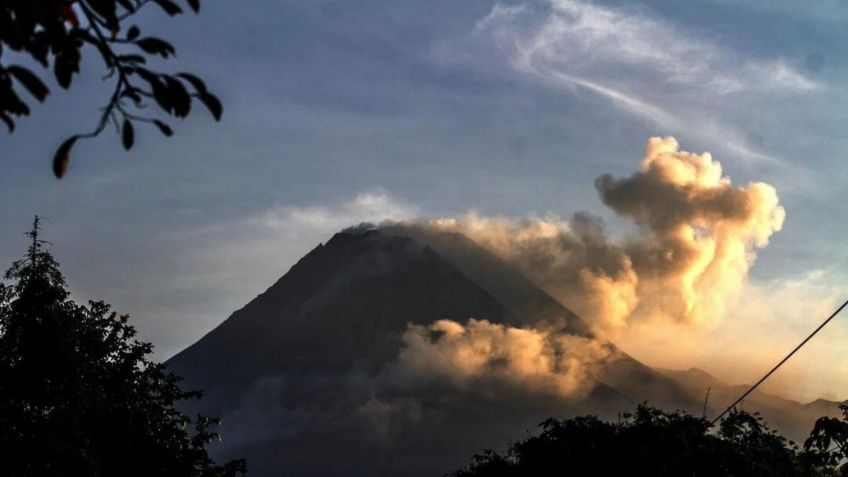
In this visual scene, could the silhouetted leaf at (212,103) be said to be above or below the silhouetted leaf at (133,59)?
below

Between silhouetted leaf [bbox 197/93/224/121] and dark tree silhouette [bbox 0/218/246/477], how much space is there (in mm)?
26330

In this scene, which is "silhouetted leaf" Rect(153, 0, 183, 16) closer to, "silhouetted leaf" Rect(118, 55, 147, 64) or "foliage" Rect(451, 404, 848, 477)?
"silhouetted leaf" Rect(118, 55, 147, 64)

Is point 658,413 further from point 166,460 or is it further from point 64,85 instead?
point 64,85

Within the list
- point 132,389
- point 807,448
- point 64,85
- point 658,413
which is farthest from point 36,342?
point 658,413

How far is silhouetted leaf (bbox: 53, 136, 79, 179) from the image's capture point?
386 cm

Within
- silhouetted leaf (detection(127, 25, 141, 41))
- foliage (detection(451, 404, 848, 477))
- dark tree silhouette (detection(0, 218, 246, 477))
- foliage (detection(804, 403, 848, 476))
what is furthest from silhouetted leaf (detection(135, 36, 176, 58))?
foliage (detection(451, 404, 848, 477))

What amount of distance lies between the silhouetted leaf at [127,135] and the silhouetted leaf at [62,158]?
0.84 ft

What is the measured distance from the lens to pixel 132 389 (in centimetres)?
3719

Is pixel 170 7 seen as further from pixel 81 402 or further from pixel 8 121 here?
pixel 81 402

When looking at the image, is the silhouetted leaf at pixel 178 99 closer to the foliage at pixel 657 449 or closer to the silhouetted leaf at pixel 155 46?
the silhouetted leaf at pixel 155 46

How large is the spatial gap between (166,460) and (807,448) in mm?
28753

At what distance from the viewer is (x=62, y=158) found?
3.88 m

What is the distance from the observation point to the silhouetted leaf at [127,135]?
4180 millimetres

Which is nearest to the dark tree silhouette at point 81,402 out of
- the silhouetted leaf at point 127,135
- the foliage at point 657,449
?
the foliage at point 657,449
